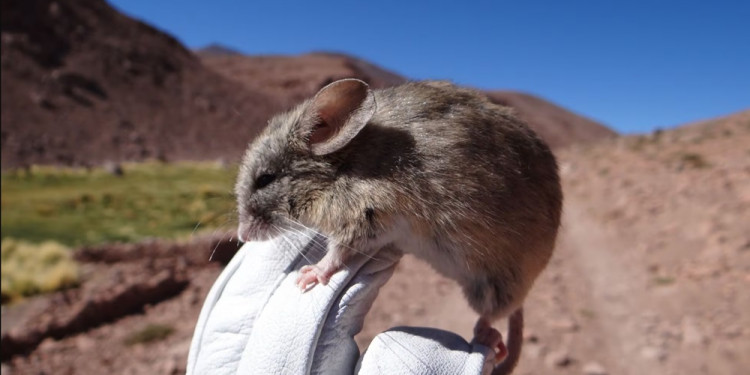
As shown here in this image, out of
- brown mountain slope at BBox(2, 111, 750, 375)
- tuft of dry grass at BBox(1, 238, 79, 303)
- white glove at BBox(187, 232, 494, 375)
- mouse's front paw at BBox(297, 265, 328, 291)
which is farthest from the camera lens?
tuft of dry grass at BBox(1, 238, 79, 303)

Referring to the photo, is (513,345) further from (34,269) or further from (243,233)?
(34,269)

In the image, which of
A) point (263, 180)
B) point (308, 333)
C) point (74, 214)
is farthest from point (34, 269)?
point (308, 333)

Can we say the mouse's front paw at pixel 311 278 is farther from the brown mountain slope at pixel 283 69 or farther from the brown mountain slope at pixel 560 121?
the brown mountain slope at pixel 560 121

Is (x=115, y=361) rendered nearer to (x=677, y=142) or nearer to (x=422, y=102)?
(x=422, y=102)

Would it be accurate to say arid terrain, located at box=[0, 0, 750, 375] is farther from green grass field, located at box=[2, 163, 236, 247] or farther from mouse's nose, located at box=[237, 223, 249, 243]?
mouse's nose, located at box=[237, 223, 249, 243]

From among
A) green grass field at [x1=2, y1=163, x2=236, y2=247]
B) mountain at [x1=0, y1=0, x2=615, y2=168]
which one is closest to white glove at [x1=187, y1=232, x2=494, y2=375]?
mountain at [x1=0, y1=0, x2=615, y2=168]

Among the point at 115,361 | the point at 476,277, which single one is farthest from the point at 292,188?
the point at 115,361
